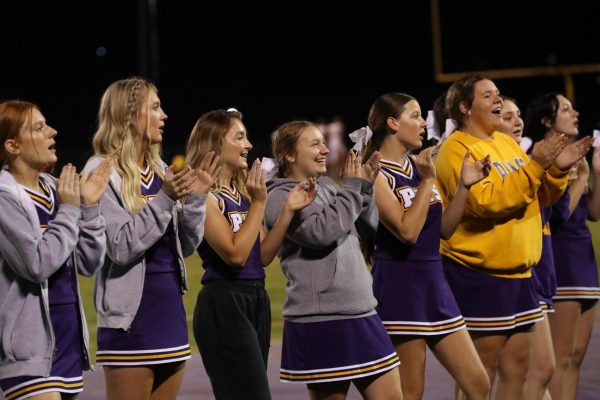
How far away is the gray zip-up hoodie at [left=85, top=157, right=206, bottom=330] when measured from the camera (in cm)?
439

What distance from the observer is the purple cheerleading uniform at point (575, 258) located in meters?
6.70

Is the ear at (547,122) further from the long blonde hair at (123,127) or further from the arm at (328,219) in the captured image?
the long blonde hair at (123,127)

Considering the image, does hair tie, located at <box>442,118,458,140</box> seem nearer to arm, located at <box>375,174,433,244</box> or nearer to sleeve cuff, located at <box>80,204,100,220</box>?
arm, located at <box>375,174,433,244</box>

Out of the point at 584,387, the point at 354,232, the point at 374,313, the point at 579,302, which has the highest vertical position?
the point at 354,232

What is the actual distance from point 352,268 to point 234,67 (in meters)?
44.0

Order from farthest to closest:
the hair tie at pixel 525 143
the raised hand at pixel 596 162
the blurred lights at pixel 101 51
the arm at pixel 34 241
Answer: the blurred lights at pixel 101 51
the hair tie at pixel 525 143
the raised hand at pixel 596 162
the arm at pixel 34 241

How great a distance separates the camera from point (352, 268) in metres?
4.98

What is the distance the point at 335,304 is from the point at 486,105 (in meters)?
1.50

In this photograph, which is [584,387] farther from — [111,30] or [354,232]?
[111,30]

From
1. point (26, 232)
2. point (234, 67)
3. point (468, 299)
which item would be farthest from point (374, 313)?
point (234, 67)

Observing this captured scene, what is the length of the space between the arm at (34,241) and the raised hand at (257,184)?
905 mm

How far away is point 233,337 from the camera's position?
4766 mm

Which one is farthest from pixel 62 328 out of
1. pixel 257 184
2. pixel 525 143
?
pixel 525 143

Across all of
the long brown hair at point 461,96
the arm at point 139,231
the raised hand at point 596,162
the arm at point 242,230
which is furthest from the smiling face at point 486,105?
the arm at point 139,231
